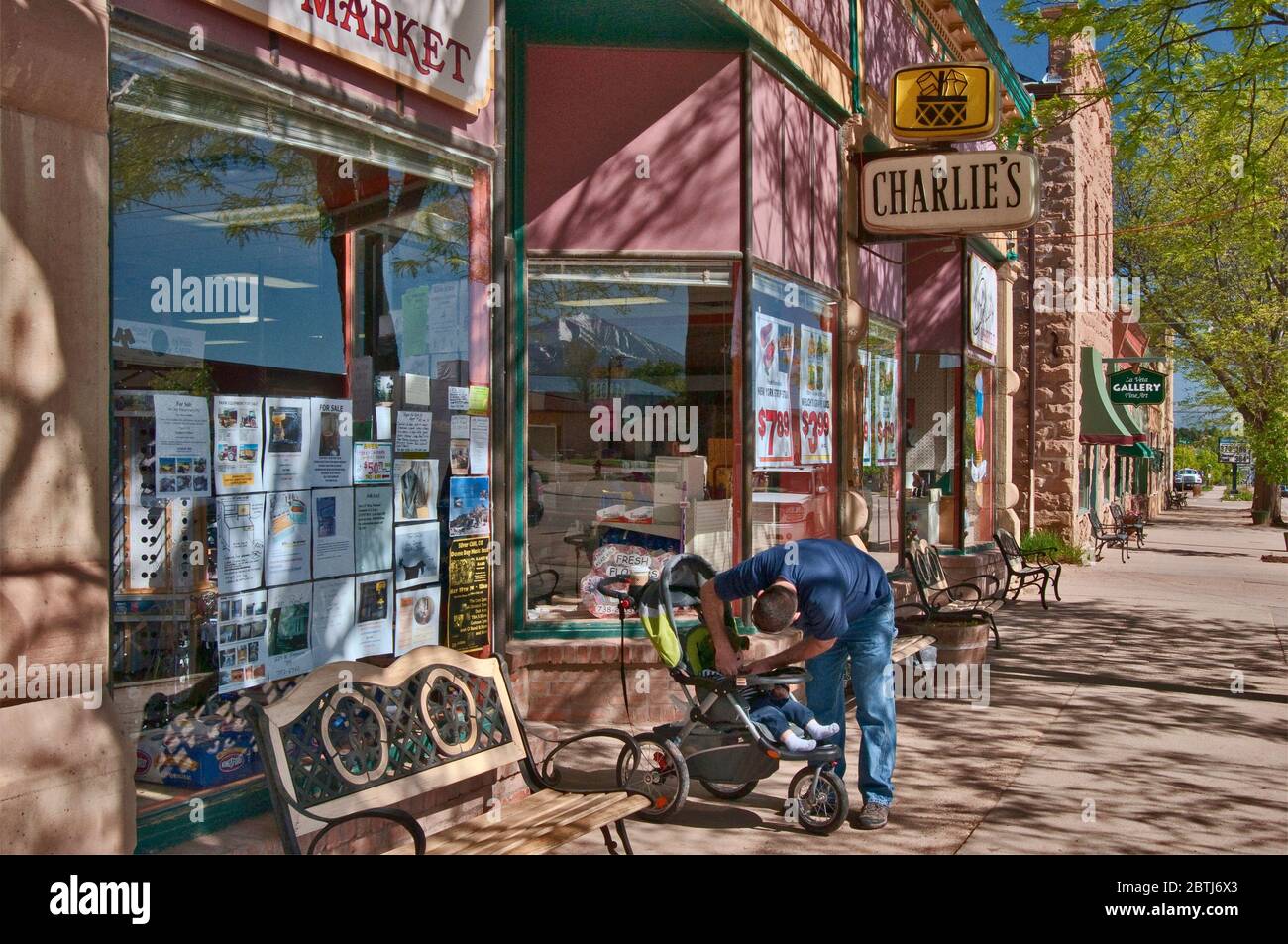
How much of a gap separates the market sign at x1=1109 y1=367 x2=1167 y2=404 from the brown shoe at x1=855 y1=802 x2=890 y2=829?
21224 millimetres

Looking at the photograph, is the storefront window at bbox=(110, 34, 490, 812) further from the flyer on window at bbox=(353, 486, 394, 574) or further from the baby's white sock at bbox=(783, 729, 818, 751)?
the baby's white sock at bbox=(783, 729, 818, 751)

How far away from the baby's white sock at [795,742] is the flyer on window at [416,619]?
175 centimetres

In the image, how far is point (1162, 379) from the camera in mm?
25547

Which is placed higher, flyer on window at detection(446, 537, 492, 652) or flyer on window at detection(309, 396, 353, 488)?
flyer on window at detection(309, 396, 353, 488)

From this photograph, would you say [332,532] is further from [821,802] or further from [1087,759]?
[1087,759]

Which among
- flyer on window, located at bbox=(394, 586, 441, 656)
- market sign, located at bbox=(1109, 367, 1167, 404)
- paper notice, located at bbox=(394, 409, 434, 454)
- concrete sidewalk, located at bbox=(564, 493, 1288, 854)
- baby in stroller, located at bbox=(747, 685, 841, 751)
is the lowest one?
concrete sidewalk, located at bbox=(564, 493, 1288, 854)

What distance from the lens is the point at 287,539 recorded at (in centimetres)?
511

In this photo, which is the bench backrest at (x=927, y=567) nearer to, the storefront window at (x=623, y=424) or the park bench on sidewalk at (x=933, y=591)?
the park bench on sidewalk at (x=933, y=591)

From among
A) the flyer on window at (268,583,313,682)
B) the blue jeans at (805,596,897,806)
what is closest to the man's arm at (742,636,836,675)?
the blue jeans at (805,596,897,806)

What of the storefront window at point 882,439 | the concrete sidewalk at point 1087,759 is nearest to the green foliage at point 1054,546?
the concrete sidewalk at point 1087,759

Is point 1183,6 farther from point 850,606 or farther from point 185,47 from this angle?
point 185,47

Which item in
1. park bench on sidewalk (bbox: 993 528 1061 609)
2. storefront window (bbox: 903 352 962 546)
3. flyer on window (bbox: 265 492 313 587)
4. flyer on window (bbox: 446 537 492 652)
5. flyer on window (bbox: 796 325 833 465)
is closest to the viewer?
flyer on window (bbox: 265 492 313 587)

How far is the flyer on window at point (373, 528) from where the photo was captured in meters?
5.50

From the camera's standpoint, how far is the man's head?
17.3ft
